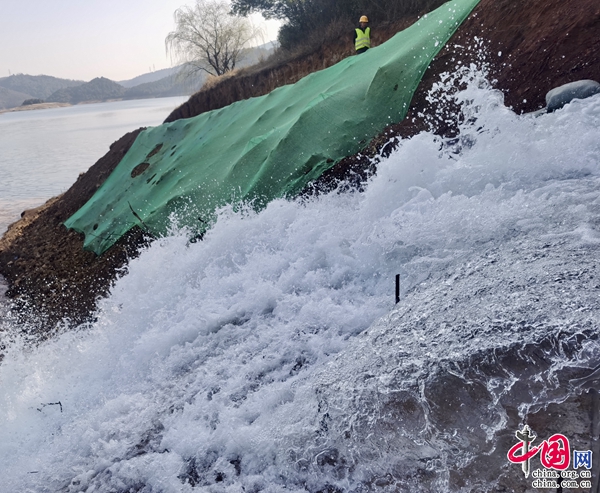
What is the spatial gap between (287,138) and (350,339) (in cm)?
317

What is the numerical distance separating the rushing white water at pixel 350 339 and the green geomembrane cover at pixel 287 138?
0.66 m

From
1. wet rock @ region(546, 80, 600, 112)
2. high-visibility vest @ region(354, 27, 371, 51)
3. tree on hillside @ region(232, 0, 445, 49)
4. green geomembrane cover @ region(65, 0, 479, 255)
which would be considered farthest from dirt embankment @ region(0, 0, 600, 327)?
tree on hillside @ region(232, 0, 445, 49)

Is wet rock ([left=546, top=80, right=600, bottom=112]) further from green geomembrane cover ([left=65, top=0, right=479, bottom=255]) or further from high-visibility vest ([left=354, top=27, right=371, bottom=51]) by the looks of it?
high-visibility vest ([left=354, top=27, right=371, bottom=51])

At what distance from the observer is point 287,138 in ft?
17.9

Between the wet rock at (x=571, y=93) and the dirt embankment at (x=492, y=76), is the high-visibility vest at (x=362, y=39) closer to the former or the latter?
the dirt embankment at (x=492, y=76)

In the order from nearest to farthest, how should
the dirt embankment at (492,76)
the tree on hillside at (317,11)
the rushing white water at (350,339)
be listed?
the rushing white water at (350,339)
the dirt embankment at (492,76)
the tree on hillside at (317,11)

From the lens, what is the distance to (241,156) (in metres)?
5.89

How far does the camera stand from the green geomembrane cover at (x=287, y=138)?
17.2 feet

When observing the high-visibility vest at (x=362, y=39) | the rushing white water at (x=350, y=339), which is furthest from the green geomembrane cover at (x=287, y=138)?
the high-visibility vest at (x=362, y=39)

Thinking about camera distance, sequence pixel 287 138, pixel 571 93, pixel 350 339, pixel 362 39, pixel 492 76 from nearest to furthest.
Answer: pixel 350 339 → pixel 571 93 → pixel 287 138 → pixel 492 76 → pixel 362 39

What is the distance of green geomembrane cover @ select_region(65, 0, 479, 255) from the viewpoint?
17.2 ft

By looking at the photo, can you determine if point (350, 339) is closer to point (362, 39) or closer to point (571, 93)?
point (571, 93)

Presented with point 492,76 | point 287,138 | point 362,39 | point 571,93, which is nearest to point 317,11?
point 362,39

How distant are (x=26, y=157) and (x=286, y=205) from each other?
2403 centimetres
